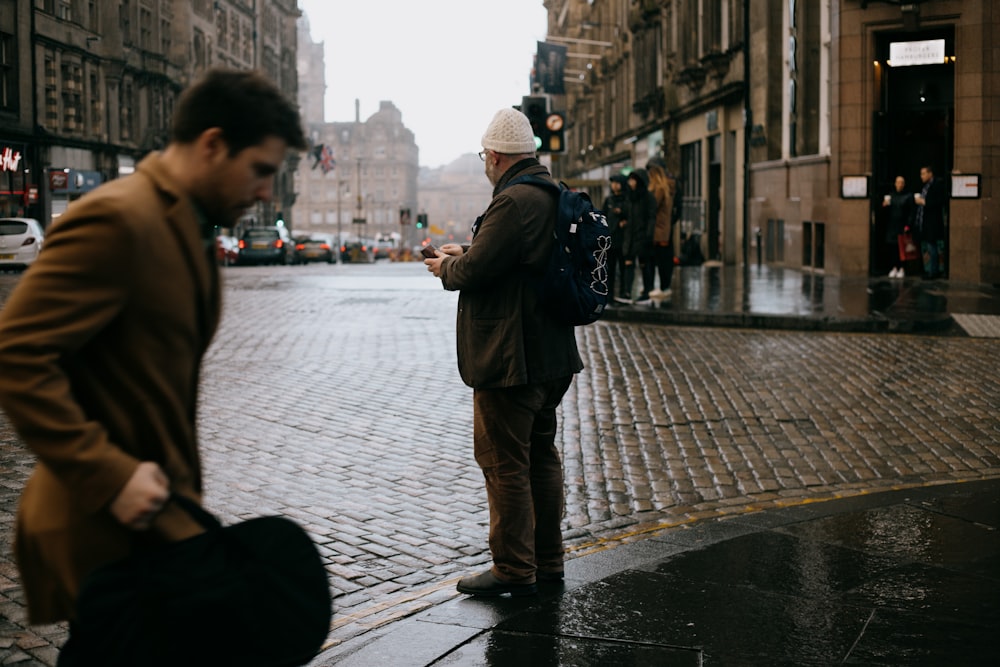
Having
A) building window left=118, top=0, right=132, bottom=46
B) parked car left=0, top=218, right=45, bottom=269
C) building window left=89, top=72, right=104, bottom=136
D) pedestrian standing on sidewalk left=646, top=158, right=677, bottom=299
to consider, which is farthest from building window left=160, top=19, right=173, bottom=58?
pedestrian standing on sidewalk left=646, top=158, right=677, bottom=299

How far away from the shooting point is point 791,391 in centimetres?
1063

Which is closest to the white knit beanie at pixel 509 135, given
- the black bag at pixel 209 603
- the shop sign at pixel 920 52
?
the black bag at pixel 209 603

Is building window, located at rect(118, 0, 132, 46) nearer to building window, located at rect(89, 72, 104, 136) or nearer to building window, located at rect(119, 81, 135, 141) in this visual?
building window, located at rect(119, 81, 135, 141)

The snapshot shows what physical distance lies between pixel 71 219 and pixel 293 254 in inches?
2103

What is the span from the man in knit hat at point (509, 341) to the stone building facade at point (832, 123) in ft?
62.2

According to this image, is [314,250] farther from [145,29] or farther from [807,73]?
[807,73]

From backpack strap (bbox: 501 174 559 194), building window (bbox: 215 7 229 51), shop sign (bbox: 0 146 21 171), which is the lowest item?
backpack strap (bbox: 501 174 559 194)

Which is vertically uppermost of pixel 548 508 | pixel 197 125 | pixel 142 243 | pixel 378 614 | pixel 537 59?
pixel 537 59

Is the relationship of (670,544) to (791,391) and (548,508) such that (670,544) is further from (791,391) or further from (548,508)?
(791,391)

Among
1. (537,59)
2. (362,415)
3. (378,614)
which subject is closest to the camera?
(378,614)

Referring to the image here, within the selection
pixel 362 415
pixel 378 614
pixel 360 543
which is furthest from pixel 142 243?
pixel 362 415

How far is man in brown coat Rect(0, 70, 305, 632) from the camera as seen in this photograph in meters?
2.46

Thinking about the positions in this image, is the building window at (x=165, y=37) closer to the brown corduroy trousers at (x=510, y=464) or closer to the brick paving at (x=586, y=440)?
the brick paving at (x=586, y=440)

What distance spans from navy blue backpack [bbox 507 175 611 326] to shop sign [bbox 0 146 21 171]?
43.5 meters
